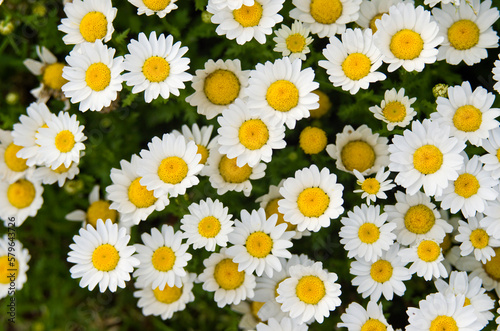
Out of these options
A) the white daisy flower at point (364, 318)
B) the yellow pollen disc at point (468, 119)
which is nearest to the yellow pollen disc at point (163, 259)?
the white daisy flower at point (364, 318)

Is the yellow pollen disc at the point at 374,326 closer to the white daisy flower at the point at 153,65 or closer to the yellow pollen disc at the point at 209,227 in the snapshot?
the yellow pollen disc at the point at 209,227

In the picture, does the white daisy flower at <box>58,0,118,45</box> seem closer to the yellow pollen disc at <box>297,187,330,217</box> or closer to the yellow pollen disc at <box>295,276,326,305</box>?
the yellow pollen disc at <box>297,187,330,217</box>


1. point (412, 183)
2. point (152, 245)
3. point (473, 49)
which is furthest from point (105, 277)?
point (473, 49)

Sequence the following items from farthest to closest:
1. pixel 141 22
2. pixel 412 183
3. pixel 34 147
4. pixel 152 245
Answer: pixel 141 22 → pixel 34 147 → pixel 152 245 → pixel 412 183

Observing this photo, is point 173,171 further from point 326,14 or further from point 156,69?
point 326,14

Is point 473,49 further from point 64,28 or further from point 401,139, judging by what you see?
point 64,28
